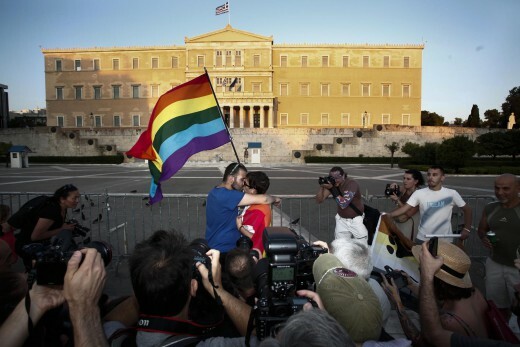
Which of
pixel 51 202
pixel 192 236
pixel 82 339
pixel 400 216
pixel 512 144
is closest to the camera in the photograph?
pixel 82 339

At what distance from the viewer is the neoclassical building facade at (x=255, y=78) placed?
1843 inches

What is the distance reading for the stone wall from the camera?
118 feet

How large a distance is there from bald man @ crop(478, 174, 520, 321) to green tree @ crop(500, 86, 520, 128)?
182ft

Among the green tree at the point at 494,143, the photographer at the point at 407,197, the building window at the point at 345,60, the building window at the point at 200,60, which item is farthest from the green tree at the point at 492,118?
the photographer at the point at 407,197

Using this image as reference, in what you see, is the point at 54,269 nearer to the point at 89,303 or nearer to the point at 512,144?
the point at 89,303

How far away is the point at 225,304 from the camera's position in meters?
1.71

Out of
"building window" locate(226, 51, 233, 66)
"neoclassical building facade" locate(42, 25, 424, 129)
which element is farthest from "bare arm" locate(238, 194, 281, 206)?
"building window" locate(226, 51, 233, 66)

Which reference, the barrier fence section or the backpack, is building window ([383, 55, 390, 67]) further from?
the backpack

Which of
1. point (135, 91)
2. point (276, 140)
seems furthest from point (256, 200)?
point (135, 91)

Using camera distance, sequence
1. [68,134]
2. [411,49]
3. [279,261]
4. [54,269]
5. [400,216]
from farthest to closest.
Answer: [411,49] → [68,134] → [400,216] → [279,261] → [54,269]

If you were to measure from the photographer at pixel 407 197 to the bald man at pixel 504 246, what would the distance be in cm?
79

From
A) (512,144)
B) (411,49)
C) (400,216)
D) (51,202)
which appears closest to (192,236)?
(51,202)

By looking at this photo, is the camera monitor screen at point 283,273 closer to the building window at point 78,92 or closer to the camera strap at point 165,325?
the camera strap at point 165,325

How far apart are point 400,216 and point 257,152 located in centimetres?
3112
